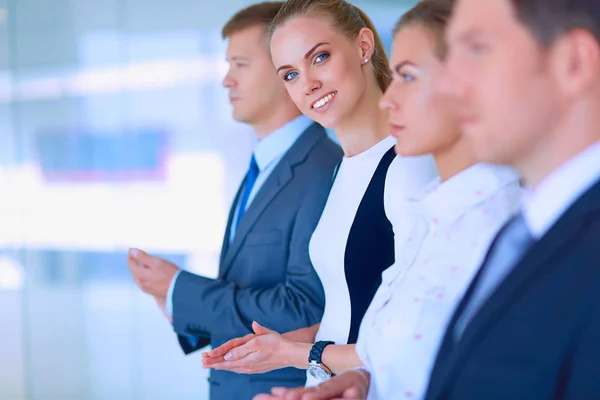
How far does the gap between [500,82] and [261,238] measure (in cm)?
106

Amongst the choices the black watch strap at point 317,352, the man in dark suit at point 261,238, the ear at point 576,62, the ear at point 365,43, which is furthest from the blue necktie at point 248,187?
the ear at point 576,62

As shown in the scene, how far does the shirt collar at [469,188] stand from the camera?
89 centimetres

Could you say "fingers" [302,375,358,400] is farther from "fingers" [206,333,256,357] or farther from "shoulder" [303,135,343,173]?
"shoulder" [303,135,343,173]

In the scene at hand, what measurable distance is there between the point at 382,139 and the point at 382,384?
520mm

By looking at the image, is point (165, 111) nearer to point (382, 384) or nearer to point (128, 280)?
point (128, 280)

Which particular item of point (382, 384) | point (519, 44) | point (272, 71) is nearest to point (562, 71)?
point (519, 44)

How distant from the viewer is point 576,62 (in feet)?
2.22

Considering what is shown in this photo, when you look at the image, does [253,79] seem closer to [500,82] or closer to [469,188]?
[469,188]

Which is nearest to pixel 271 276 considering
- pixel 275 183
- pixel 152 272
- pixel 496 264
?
pixel 275 183

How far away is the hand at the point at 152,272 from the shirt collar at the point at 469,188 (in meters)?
1.07

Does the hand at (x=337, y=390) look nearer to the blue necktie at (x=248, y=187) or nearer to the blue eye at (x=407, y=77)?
the blue eye at (x=407, y=77)

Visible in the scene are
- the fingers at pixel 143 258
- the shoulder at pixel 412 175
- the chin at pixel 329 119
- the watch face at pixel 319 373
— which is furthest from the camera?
the fingers at pixel 143 258

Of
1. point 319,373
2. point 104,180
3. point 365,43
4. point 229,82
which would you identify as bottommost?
point 319,373

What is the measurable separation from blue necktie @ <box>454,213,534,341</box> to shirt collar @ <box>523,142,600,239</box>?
0.20 ft
